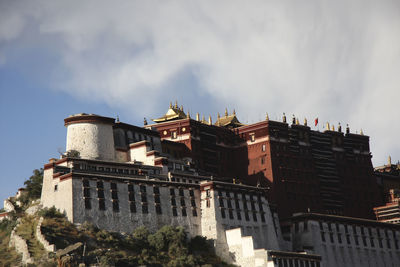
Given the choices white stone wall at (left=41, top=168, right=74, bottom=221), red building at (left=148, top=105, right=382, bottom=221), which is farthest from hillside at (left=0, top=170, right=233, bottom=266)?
red building at (left=148, top=105, right=382, bottom=221)

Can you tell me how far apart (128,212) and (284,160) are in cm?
4072

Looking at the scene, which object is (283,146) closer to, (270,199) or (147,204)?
(270,199)

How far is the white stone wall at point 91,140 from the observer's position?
115 metres

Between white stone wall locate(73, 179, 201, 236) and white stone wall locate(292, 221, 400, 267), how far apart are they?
20107 mm

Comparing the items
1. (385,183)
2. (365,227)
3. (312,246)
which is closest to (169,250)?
(312,246)

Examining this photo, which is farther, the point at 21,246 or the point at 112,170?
the point at 112,170

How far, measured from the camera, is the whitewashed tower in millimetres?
115188

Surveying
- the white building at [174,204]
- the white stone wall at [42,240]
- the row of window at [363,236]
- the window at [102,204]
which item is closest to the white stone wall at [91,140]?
the white building at [174,204]

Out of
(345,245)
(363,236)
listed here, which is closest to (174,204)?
(345,245)

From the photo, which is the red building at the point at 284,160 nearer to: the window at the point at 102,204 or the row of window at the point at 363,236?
the row of window at the point at 363,236

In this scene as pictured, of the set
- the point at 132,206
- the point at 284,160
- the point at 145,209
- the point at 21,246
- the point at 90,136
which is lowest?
the point at 21,246

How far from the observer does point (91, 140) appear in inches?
4560

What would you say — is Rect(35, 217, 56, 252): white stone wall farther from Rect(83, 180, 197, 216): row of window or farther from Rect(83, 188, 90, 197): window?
Rect(83, 180, 197, 216): row of window

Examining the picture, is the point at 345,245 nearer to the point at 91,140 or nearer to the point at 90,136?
the point at 91,140
